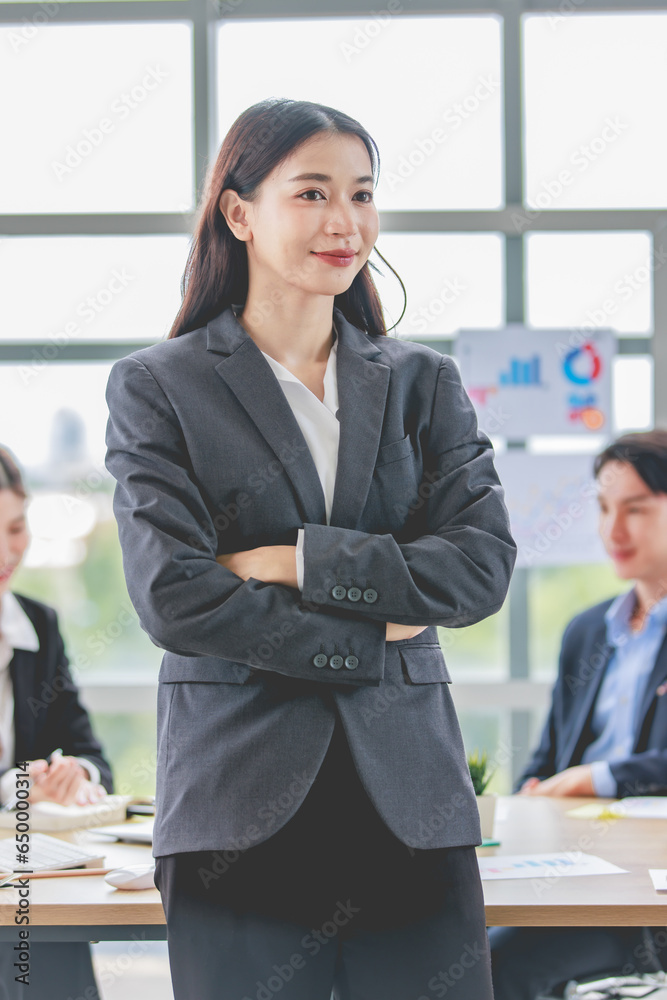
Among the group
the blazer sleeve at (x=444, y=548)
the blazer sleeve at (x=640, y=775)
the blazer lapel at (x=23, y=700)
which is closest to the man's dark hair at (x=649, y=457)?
the blazer sleeve at (x=640, y=775)

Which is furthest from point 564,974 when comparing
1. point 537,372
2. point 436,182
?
point 436,182

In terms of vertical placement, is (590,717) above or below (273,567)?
below

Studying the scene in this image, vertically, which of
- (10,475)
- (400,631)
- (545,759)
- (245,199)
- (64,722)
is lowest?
(545,759)

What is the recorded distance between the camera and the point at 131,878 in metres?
1.54

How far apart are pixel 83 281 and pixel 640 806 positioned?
10.4ft

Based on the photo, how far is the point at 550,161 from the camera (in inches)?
165

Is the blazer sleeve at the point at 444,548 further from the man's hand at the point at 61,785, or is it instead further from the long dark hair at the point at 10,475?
the long dark hair at the point at 10,475

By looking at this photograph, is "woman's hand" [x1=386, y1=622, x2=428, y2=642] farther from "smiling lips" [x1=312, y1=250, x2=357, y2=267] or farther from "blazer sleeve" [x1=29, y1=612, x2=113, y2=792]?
"blazer sleeve" [x1=29, y1=612, x2=113, y2=792]

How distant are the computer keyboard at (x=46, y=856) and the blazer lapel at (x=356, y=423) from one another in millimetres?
825

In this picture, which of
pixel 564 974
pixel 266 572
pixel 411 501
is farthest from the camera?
pixel 564 974

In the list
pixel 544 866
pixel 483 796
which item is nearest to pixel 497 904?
pixel 544 866

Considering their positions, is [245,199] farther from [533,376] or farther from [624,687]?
[533,376]

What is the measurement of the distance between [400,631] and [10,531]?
186 centimetres

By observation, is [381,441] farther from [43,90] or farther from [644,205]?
[43,90]
